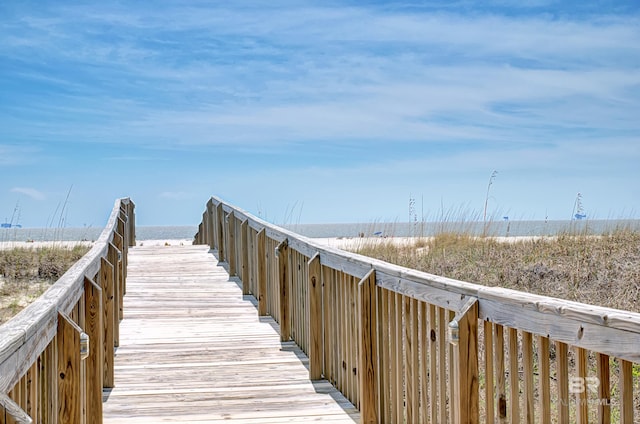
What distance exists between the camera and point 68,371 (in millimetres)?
3162

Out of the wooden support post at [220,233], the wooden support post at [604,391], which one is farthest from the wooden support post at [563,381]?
the wooden support post at [220,233]

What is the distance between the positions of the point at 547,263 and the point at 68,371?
777cm

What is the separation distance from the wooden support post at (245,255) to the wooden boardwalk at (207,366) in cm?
17

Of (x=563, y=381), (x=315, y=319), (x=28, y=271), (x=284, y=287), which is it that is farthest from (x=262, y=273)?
(x=28, y=271)

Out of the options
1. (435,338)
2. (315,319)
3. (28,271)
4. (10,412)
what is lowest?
(28,271)

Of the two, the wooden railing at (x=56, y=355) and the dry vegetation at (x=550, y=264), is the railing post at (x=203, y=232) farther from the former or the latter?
the wooden railing at (x=56, y=355)

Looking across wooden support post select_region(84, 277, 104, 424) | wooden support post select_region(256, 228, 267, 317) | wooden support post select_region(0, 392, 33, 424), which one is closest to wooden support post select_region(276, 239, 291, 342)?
wooden support post select_region(256, 228, 267, 317)

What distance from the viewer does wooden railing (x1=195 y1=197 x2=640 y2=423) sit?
2254 mm

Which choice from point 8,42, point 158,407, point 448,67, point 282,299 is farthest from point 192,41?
point 158,407

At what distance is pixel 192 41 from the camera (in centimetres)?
2947

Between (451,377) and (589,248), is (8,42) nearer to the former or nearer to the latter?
(589,248)

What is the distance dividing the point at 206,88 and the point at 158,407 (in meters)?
35.9

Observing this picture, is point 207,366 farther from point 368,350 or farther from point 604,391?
point 604,391

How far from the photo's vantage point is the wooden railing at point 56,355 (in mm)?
2141
